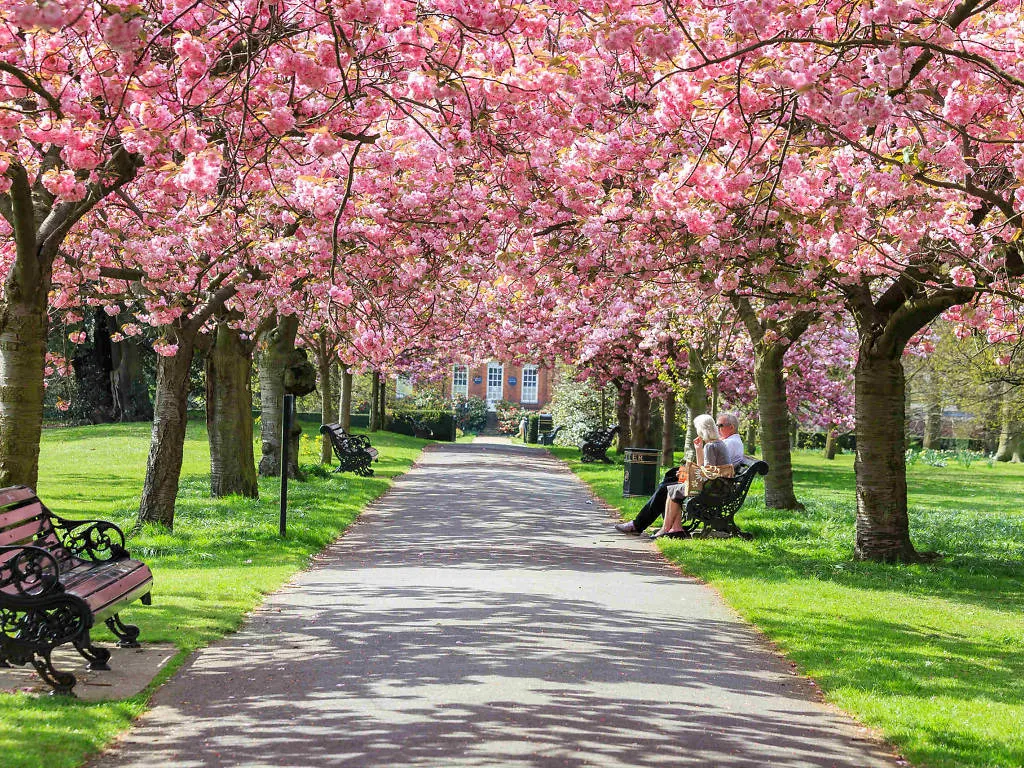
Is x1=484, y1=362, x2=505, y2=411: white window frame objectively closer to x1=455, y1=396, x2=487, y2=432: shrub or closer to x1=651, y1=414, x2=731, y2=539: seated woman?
x1=455, y1=396, x2=487, y2=432: shrub

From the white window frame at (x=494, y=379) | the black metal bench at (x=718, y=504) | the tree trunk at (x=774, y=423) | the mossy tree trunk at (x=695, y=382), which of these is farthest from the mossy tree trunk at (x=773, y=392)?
the white window frame at (x=494, y=379)

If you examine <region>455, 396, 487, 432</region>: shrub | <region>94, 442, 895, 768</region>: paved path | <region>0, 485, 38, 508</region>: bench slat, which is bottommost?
<region>94, 442, 895, 768</region>: paved path

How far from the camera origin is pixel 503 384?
3622 inches

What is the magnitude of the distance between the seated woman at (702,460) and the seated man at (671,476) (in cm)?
17

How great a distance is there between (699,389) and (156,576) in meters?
14.6

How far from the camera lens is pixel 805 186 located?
8.77 m

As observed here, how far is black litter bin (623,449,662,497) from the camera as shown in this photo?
Result: 20562 millimetres

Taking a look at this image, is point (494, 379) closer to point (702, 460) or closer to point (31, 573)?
point (702, 460)

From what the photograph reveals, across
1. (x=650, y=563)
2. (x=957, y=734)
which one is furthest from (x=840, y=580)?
(x=957, y=734)

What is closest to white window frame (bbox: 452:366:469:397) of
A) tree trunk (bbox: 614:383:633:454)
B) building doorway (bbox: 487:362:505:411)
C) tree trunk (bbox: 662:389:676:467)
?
building doorway (bbox: 487:362:505:411)

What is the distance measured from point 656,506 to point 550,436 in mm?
39159

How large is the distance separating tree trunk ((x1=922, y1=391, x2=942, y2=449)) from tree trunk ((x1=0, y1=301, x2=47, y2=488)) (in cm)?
4044

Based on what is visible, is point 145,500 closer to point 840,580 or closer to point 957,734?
point 840,580

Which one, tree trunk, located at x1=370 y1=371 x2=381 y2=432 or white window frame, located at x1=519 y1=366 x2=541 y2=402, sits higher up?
white window frame, located at x1=519 y1=366 x2=541 y2=402
